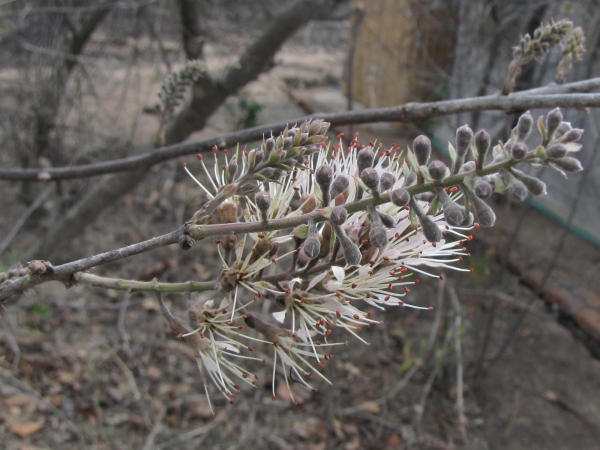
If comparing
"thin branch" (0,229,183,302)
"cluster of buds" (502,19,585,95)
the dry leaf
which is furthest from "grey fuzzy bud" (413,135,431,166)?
the dry leaf

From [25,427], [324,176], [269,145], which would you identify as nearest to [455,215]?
[324,176]

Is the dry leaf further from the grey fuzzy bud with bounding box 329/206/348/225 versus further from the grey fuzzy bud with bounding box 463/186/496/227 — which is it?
the grey fuzzy bud with bounding box 463/186/496/227

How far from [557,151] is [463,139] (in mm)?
152

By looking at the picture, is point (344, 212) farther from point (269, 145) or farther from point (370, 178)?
point (269, 145)

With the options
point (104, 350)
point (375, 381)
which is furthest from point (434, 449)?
point (104, 350)

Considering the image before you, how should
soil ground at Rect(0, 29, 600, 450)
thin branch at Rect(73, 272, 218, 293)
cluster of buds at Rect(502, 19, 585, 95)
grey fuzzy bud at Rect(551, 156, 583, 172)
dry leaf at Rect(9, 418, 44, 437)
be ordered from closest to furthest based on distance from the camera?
grey fuzzy bud at Rect(551, 156, 583, 172)
thin branch at Rect(73, 272, 218, 293)
cluster of buds at Rect(502, 19, 585, 95)
dry leaf at Rect(9, 418, 44, 437)
soil ground at Rect(0, 29, 600, 450)

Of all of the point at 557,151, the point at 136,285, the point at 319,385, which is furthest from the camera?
the point at 319,385

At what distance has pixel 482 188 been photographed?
920 millimetres

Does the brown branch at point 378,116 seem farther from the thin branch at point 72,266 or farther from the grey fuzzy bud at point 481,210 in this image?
the thin branch at point 72,266

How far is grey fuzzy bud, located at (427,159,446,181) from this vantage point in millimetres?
934

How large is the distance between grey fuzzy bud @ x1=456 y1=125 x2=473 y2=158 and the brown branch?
1.54ft

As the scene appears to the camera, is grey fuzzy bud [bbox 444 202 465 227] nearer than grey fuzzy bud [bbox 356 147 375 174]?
Yes

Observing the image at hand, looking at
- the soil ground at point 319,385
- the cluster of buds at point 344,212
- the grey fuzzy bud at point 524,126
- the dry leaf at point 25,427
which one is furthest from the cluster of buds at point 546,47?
the dry leaf at point 25,427

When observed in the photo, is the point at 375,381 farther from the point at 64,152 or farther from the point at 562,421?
the point at 64,152
